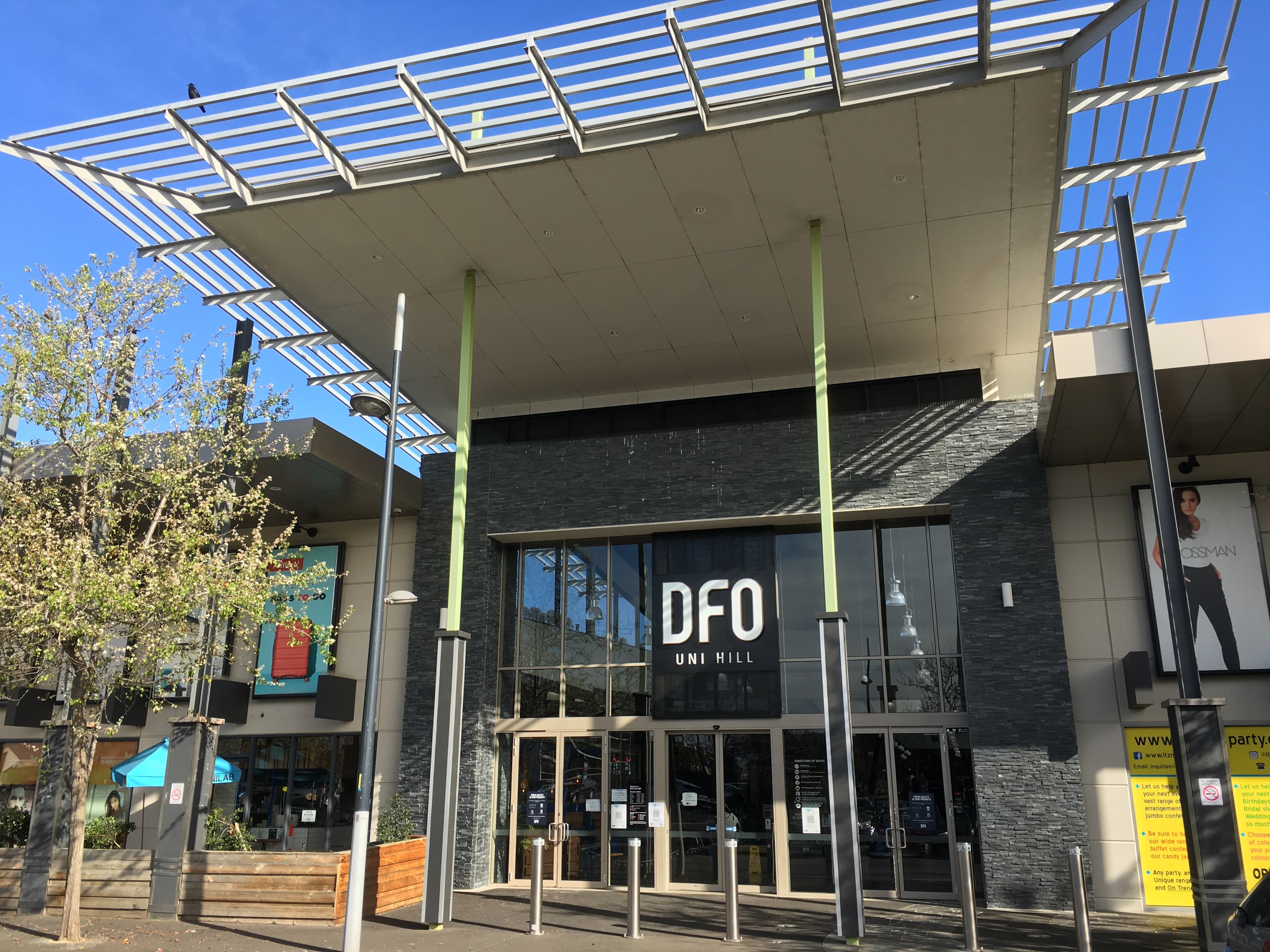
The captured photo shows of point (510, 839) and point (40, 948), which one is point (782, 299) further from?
point (40, 948)

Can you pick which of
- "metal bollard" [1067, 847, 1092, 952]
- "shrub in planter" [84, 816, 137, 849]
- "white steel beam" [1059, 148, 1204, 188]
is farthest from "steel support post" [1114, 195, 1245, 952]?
"shrub in planter" [84, 816, 137, 849]

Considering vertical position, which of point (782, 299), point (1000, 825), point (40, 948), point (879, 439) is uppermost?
point (782, 299)

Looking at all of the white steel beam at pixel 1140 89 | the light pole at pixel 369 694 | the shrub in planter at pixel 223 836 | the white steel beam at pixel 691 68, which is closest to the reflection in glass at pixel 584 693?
the light pole at pixel 369 694

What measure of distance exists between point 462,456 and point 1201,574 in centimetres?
1077

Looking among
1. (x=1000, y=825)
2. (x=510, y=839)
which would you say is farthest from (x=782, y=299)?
(x=510, y=839)

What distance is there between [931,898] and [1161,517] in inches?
263

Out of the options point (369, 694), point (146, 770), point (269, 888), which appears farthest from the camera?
point (146, 770)

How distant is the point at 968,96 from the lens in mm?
11078

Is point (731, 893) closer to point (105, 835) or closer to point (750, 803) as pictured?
A: point (750, 803)

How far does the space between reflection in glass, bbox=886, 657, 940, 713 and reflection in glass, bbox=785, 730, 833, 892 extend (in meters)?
1.25

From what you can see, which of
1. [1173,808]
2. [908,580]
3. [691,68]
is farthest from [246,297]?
[1173,808]

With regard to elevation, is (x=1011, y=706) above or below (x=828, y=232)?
below

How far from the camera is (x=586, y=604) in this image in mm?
16891

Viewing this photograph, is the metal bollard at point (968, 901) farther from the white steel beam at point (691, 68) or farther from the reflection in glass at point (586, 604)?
the white steel beam at point (691, 68)
